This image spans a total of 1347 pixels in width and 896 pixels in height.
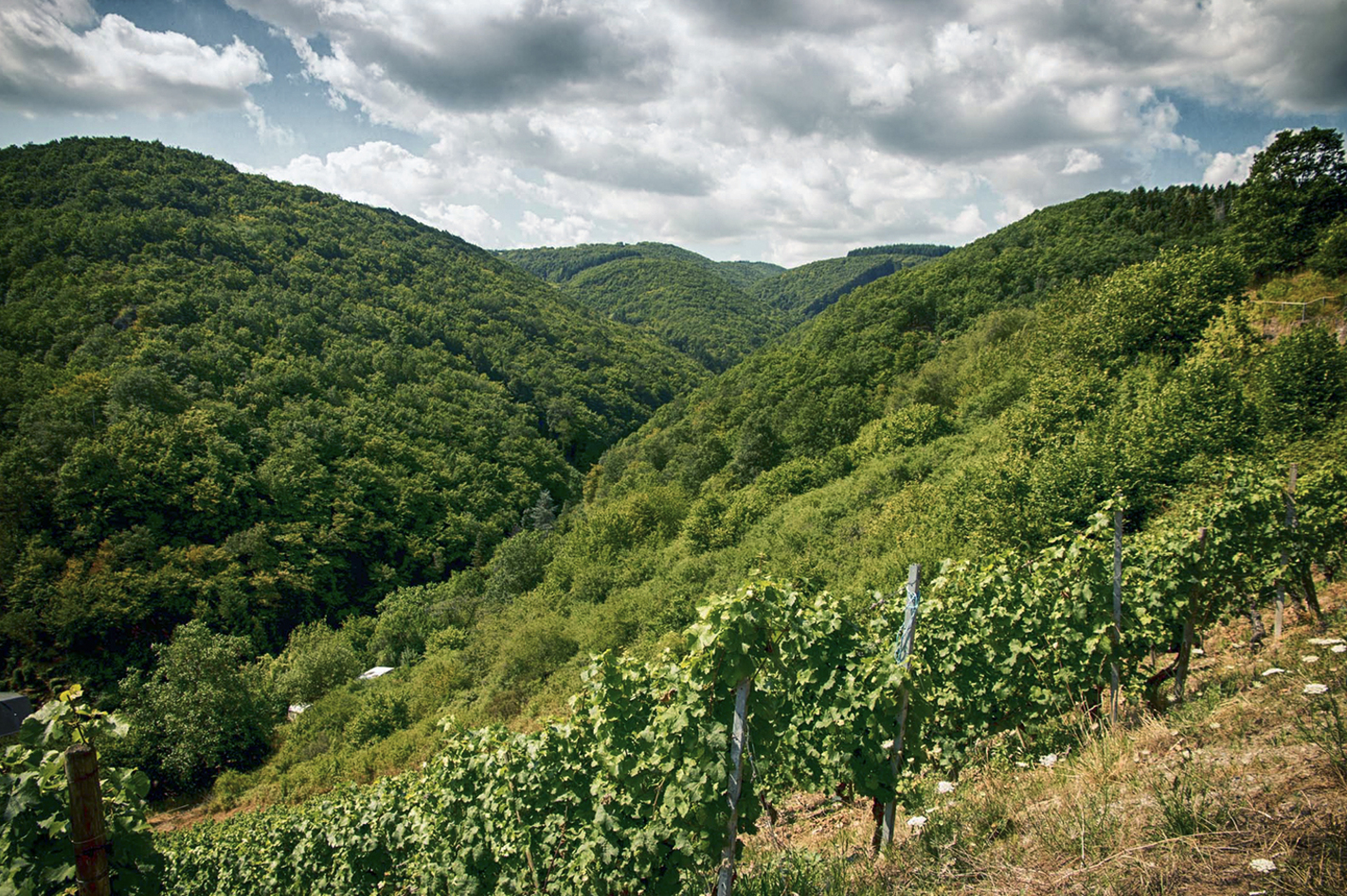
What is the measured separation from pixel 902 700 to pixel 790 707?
3.19 feet

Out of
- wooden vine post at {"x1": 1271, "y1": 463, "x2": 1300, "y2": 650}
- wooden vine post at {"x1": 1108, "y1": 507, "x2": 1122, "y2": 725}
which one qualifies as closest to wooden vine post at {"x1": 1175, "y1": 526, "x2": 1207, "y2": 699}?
wooden vine post at {"x1": 1108, "y1": 507, "x2": 1122, "y2": 725}

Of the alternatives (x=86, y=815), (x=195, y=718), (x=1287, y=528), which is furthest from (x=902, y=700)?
(x=195, y=718)

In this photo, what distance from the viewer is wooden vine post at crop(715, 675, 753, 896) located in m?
4.02

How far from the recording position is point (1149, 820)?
3502mm

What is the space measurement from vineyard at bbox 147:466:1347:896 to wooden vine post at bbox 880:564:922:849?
3cm

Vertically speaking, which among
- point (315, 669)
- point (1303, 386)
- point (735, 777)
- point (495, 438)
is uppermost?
point (495, 438)

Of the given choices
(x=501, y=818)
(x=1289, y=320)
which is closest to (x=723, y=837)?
(x=501, y=818)

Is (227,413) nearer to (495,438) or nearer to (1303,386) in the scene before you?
(495,438)

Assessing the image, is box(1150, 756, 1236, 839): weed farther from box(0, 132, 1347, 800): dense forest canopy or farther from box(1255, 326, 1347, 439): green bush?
box(1255, 326, 1347, 439): green bush

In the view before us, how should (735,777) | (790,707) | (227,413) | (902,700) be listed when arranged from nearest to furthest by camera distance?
(735,777)
(902,700)
(790,707)
(227,413)

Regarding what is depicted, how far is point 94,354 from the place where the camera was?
6138 cm

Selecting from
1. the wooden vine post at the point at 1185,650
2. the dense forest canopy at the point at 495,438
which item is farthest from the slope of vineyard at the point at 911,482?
the wooden vine post at the point at 1185,650

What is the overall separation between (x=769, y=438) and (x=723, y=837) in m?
45.4

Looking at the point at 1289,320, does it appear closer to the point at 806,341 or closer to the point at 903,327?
the point at 903,327
